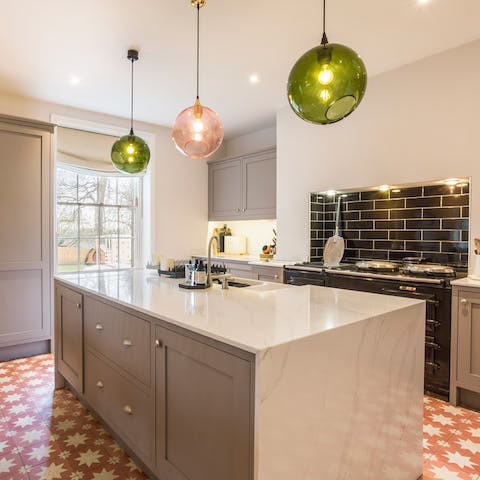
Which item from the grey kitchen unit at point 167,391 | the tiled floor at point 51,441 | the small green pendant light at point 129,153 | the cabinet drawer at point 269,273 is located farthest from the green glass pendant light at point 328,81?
the cabinet drawer at point 269,273

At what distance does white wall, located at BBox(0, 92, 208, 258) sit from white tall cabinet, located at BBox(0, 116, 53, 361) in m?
1.03

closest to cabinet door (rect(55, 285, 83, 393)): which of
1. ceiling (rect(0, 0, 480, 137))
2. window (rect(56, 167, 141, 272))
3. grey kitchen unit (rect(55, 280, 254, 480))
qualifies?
grey kitchen unit (rect(55, 280, 254, 480))

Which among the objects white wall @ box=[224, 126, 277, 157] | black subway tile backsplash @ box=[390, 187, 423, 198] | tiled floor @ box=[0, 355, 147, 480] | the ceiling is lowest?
tiled floor @ box=[0, 355, 147, 480]

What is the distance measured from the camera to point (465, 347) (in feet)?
8.15

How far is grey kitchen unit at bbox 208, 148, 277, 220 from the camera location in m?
4.48

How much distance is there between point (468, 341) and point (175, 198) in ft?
12.2

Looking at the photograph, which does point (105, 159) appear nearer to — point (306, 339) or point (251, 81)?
point (251, 81)

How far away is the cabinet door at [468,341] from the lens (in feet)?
7.98

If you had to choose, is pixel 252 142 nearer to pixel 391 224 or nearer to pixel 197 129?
pixel 391 224

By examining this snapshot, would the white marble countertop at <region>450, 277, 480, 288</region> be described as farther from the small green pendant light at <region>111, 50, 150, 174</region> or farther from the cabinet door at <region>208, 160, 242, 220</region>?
the cabinet door at <region>208, 160, 242, 220</region>

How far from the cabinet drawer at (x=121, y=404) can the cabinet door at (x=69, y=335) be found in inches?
6.5

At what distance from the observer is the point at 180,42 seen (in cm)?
276

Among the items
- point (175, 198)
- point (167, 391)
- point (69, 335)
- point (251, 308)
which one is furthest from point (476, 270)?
point (175, 198)

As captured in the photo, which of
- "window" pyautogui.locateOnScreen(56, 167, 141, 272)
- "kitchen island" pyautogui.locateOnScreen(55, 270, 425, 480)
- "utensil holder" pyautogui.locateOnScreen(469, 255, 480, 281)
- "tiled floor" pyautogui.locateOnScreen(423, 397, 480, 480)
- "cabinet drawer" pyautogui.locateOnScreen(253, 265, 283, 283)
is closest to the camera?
"kitchen island" pyautogui.locateOnScreen(55, 270, 425, 480)
